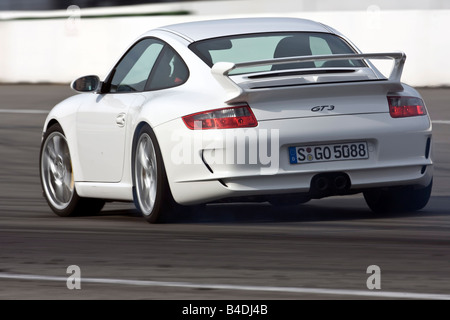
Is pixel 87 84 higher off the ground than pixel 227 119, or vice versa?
pixel 87 84

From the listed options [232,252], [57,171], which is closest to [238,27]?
[57,171]

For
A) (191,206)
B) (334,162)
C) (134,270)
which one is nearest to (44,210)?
(191,206)

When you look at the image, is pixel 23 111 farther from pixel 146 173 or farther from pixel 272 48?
pixel 146 173

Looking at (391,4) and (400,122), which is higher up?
(391,4)

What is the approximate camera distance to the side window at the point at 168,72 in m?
8.52

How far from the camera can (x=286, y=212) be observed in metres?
9.27

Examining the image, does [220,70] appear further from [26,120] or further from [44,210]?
[26,120]

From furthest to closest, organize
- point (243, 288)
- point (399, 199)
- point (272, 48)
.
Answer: point (272, 48) → point (399, 199) → point (243, 288)

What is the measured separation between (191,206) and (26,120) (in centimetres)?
1050

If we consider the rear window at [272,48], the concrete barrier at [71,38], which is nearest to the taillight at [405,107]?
the rear window at [272,48]

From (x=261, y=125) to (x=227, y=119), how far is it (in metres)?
0.22

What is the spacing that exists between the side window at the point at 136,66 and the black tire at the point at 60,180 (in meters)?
0.69

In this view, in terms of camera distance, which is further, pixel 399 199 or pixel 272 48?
pixel 272 48
